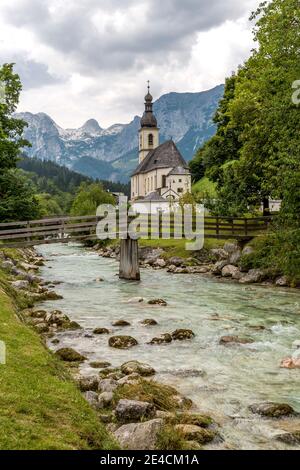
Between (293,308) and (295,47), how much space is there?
13.7 meters

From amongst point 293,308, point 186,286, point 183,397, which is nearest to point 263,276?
point 186,286

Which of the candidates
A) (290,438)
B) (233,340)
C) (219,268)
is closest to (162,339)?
(233,340)

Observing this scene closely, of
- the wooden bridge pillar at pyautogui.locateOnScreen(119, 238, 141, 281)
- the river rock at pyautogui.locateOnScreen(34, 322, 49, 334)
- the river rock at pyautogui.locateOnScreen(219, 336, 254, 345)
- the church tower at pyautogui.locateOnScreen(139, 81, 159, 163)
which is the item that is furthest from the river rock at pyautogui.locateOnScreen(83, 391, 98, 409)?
the church tower at pyautogui.locateOnScreen(139, 81, 159, 163)

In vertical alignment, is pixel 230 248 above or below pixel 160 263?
above

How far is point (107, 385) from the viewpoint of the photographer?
11.5 m

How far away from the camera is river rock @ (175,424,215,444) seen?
9.02m

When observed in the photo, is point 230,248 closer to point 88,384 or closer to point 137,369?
point 137,369

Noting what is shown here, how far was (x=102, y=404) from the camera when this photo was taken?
1034cm

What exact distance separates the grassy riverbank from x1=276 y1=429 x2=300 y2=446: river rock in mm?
3585

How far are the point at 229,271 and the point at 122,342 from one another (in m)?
19.8

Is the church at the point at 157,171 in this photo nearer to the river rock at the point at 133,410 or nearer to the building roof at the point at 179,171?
the building roof at the point at 179,171

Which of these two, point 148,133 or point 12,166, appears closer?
point 12,166

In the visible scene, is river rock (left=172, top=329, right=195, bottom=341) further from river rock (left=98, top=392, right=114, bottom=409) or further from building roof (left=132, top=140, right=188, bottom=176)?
building roof (left=132, top=140, right=188, bottom=176)

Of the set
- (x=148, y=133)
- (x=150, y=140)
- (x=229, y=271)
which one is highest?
(x=148, y=133)
